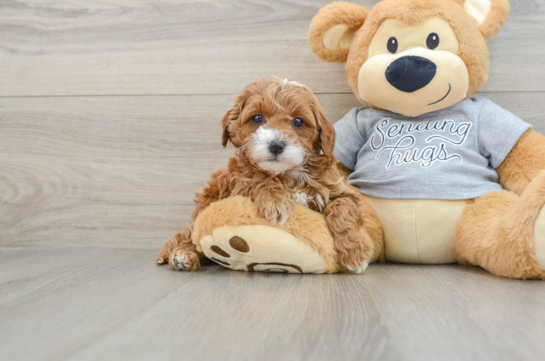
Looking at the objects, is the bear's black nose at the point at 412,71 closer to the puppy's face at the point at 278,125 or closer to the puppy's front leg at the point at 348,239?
the puppy's face at the point at 278,125

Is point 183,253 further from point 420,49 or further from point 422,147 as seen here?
point 420,49

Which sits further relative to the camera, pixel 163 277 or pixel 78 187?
pixel 78 187

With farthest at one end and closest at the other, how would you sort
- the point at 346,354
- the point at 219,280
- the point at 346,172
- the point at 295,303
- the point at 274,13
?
the point at 274,13, the point at 346,172, the point at 219,280, the point at 295,303, the point at 346,354

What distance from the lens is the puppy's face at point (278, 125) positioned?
2.84 ft

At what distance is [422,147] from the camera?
1.08 metres

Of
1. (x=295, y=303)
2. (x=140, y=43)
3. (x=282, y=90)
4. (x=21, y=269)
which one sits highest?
(x=140, y=43)

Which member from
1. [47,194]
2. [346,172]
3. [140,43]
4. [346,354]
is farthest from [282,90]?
[47,194]

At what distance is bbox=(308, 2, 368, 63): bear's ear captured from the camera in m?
1.14

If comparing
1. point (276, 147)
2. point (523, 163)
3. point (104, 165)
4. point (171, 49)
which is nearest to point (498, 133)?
point (523, 163)

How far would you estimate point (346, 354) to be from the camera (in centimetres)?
50

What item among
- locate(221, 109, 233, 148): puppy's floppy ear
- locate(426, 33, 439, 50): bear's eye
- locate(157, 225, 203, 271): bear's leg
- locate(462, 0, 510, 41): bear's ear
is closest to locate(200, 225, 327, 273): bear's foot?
locate(157, 225, 203, 271): bear's leg

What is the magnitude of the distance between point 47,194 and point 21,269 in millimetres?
450

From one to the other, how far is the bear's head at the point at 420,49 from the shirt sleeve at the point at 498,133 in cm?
9

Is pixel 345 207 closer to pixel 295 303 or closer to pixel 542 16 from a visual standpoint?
Answer: pixel 295 303
